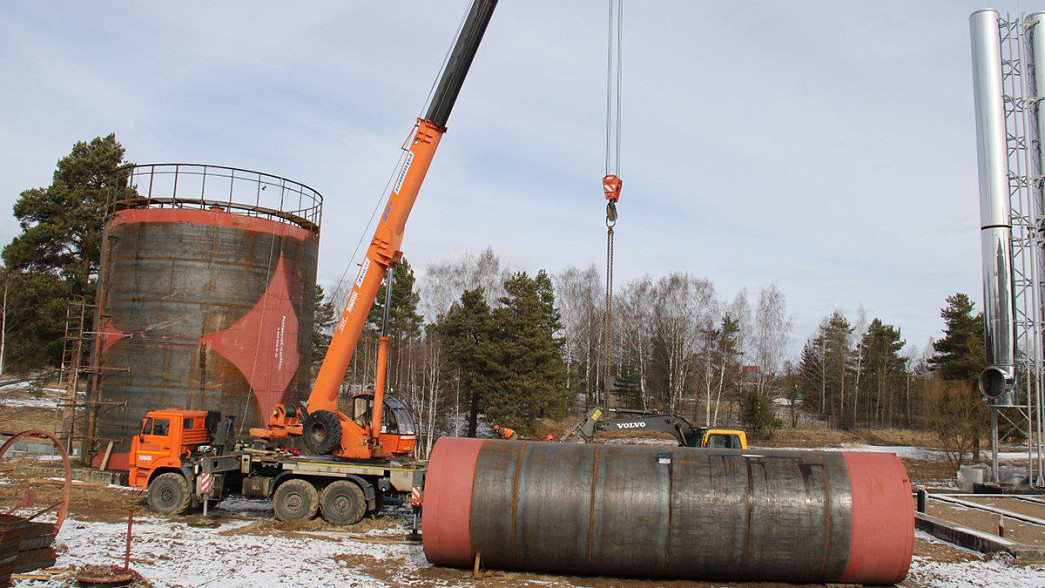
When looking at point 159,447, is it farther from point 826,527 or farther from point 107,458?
point 826,527

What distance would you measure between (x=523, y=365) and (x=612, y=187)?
84.6 ft

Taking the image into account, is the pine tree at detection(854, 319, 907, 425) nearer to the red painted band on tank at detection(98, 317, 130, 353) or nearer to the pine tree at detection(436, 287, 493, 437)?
the pine tree at detection(436, 287, 493, 437)

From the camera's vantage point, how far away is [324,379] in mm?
18125

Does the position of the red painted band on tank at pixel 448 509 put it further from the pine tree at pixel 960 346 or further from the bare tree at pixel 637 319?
the bare tree at pixel 637 319

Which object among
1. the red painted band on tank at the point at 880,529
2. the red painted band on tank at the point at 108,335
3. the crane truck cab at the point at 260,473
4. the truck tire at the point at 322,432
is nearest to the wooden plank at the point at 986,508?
the red painted band on tank at the point at 880,529

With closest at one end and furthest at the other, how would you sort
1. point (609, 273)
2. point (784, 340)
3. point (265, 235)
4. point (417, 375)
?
1. point (609, 273)
2. point (265, 235)
3. point (417, 375)
4. point (784, 340)

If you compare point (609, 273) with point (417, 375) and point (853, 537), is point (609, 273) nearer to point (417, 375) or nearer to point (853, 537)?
point (853, 537)

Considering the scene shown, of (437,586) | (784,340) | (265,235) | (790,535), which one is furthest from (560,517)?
(784,340)

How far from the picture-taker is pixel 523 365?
41750 millimetres

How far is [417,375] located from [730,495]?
39091mm

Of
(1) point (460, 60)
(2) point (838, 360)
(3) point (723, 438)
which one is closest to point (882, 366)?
(2) point (838, 360)

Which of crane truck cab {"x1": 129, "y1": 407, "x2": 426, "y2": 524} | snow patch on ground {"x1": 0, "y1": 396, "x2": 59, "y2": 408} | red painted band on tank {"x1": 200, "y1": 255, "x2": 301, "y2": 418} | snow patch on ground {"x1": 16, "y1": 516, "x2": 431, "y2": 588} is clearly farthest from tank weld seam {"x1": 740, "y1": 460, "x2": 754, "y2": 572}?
snow patch on ground {"x1": 0, "y1": 396, "x2": 59, "y2": 408}

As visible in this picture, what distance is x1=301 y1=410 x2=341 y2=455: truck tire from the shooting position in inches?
684

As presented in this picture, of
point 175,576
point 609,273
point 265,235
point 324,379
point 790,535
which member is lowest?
point 175,576
